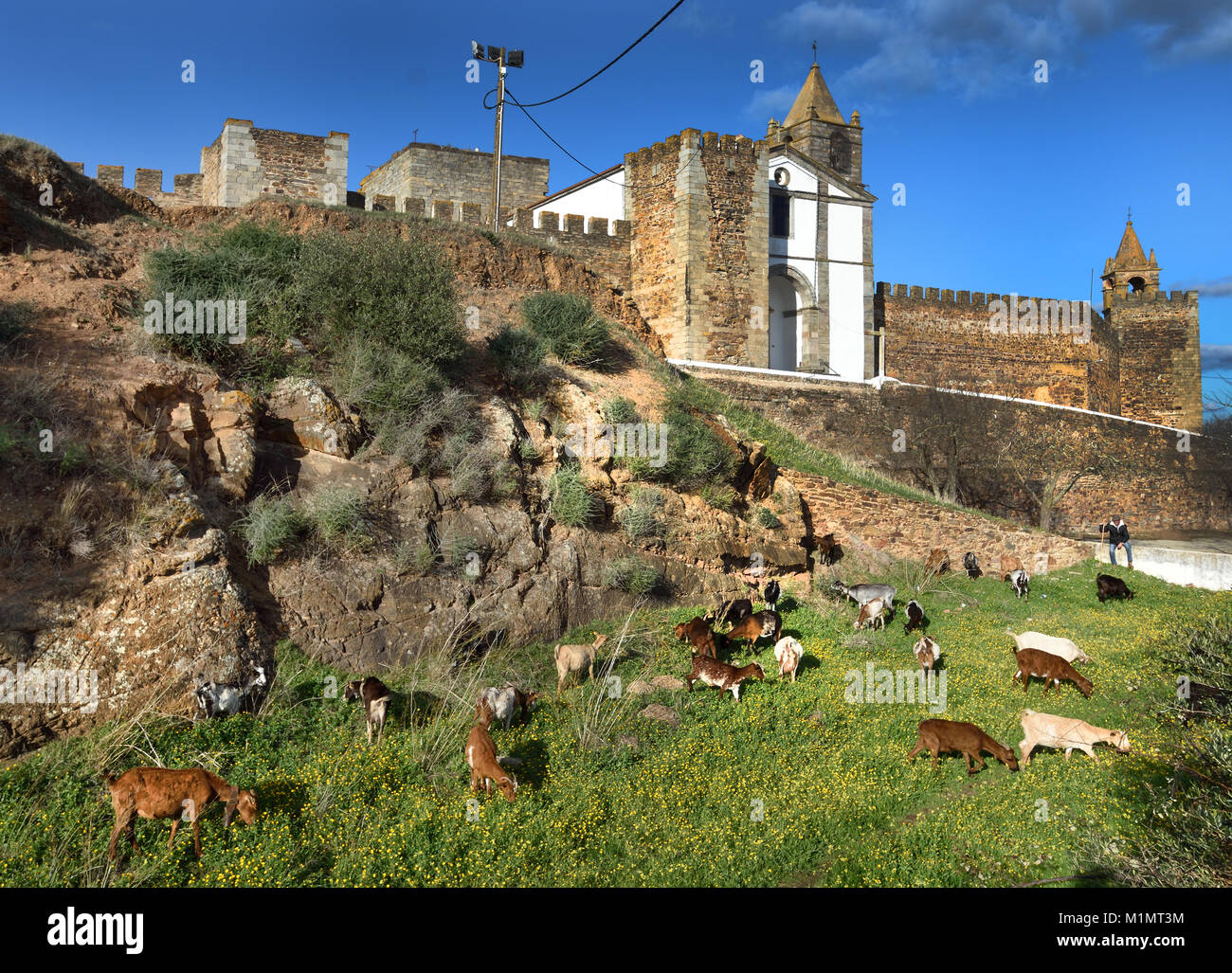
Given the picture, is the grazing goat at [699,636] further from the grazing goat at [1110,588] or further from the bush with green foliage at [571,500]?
the grazing goat at [1110,588]

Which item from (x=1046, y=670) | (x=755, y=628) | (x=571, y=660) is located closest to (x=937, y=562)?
(x=1046, y=670)

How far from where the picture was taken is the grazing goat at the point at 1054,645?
12.2 m

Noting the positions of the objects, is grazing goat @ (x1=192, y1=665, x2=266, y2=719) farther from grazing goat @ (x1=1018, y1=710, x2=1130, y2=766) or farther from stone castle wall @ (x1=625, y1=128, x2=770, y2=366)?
stone castle wall @ (x1=625, y1=128, x2=770, y2=366)

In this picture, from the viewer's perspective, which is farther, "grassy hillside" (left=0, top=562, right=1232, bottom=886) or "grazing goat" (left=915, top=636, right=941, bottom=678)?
"grazing goat" (left=915, top=636, right=941, bottom=678)

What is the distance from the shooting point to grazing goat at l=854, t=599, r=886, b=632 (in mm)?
13219

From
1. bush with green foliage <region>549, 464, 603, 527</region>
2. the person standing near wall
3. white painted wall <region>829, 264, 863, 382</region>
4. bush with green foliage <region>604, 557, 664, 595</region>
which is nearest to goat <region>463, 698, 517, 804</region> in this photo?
bush with green foliage <region>604, 557, 664, 595</region>

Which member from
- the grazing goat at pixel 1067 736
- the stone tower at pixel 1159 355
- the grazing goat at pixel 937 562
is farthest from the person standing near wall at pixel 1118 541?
the stone tower at pixel 1159 355

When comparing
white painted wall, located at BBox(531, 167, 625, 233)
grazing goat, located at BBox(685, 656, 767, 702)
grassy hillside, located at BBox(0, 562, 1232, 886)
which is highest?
white painted wall, located at BBox(531, 167, 625, 233)

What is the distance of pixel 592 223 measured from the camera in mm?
28484

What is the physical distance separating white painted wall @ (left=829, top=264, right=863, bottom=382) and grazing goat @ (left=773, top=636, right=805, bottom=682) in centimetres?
2239
